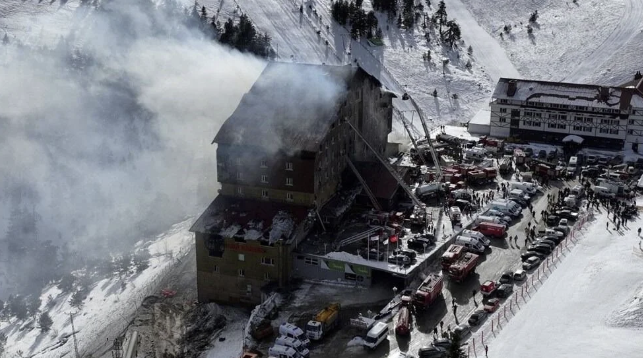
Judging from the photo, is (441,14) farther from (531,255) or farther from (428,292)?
(428,292)

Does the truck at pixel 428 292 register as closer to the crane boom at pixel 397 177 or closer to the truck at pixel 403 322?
the truck at pixel 403 322

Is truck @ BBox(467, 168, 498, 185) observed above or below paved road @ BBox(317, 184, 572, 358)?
above

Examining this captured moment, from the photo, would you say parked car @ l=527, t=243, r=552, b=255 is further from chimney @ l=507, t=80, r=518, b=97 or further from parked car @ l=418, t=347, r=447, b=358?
chimney @ l=507, t=80, r=518, b=97

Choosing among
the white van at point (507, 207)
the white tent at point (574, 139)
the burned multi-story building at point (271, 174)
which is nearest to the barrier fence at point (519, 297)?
the white van at point (507, 207)

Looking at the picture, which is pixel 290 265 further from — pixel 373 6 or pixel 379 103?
pixel 373 6

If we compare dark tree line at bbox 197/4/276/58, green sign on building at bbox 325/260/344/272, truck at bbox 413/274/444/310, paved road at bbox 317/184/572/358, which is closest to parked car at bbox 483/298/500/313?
paved road at bbox 317/184/572/358
